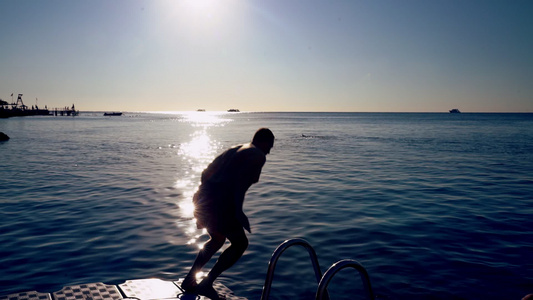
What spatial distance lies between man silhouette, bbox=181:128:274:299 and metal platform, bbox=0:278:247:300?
251mm

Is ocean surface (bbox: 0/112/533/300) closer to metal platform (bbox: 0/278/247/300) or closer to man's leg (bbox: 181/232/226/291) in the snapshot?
metal platform (bbox: 0/278/247/300)

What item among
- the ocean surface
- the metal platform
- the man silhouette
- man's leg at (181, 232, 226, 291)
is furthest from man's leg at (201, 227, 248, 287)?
the ocean surface

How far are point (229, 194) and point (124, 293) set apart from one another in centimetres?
190

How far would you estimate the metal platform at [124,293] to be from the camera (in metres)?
4.77

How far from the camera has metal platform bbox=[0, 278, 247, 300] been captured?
4.77 m

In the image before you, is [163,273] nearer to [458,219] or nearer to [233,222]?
[233,222]

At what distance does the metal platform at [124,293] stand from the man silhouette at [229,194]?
25 centimetres

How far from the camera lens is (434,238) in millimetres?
8500

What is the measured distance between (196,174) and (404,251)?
1288cm

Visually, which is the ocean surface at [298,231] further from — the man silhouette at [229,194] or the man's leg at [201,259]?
the man silhouette at [229,194]

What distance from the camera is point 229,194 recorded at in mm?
4703

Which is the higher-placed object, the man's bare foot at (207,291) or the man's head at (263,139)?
the man's head at (263,139)

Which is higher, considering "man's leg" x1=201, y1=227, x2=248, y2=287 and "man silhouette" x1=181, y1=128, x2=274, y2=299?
"man silhouette" x1=181, y1=128, x2=274, y2=299

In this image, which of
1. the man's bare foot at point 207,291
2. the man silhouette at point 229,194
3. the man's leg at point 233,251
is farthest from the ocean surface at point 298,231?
the man silhouette at point 229,194
